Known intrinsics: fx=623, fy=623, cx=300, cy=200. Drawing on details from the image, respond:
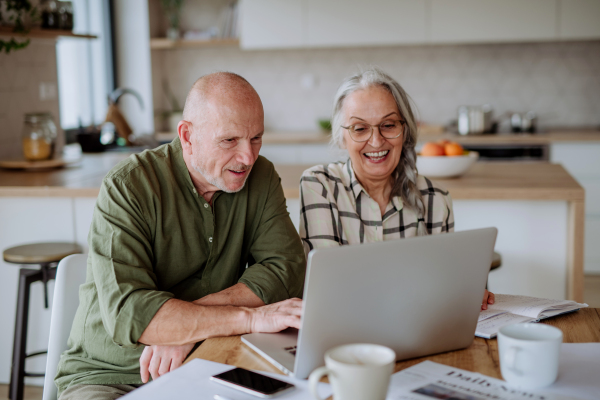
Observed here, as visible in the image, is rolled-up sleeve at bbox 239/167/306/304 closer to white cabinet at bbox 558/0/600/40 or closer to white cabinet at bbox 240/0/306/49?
white cabinet at bbox 240/0/306/49

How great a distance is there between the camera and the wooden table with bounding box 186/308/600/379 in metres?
1.08

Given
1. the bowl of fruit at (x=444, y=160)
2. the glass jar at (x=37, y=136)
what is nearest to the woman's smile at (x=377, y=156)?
the bowl of fruit at (x=444, y=160)

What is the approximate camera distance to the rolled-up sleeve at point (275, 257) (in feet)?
5.00

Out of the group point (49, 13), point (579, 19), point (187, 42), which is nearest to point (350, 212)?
point (49, 13)

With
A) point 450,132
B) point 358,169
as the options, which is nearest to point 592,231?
point 450,132

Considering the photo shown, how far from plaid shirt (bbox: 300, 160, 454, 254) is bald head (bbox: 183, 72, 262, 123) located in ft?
1.26

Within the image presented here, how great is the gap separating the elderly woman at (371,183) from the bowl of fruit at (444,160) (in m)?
0.86

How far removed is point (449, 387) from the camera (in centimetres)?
97

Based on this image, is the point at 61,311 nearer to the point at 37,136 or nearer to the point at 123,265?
the point at 123,265

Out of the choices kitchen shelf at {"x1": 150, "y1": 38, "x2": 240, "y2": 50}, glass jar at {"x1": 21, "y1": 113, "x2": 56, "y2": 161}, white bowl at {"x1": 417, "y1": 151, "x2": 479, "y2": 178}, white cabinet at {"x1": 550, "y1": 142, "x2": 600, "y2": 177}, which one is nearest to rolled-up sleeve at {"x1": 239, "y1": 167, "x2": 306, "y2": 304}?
white bowl at {"x1": 417, "y1": 151, "x2": 479, "y2": 178}

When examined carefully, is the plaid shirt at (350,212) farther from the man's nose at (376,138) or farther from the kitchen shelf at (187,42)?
the kitchen shelf at (187,42)

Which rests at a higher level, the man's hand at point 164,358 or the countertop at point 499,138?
the countertop at point 499,138

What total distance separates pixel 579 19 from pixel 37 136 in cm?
374

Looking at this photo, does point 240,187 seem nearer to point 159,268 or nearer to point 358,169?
point 159,268
